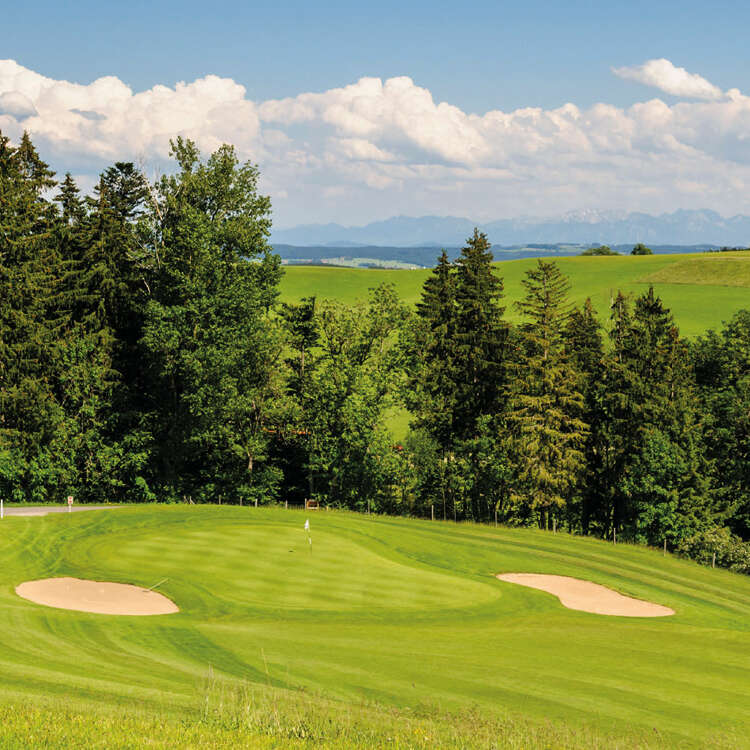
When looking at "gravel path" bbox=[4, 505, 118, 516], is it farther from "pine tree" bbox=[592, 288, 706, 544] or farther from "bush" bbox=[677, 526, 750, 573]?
"bush" bbox=[677, 526, 750, 573]

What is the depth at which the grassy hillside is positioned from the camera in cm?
9981

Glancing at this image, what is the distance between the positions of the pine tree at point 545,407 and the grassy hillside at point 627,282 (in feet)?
147

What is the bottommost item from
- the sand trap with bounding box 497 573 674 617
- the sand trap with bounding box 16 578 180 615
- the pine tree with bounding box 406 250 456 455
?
the sand trap with bounding box 497 573 674 617

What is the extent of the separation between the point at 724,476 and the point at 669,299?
57014mm

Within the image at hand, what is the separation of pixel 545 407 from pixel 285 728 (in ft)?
127

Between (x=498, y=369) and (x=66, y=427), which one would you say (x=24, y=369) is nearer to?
(x=66, y=427)

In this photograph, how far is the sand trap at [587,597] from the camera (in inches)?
1137

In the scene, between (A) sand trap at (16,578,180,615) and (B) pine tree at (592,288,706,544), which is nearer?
(A) sand trap at (16,578,180,615)

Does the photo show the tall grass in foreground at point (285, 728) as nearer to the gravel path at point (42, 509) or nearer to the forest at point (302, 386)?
the gravel path at point (42, 509)

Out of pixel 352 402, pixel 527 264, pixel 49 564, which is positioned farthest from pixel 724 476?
pixel 527 264

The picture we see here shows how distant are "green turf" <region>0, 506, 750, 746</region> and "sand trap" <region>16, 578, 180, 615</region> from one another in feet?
2.02

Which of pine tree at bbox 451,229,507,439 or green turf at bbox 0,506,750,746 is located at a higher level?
pine tree at bbox 451,229,507,439

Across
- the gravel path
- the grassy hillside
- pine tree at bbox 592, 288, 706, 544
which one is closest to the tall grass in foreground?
the gravel path

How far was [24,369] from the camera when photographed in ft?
150
